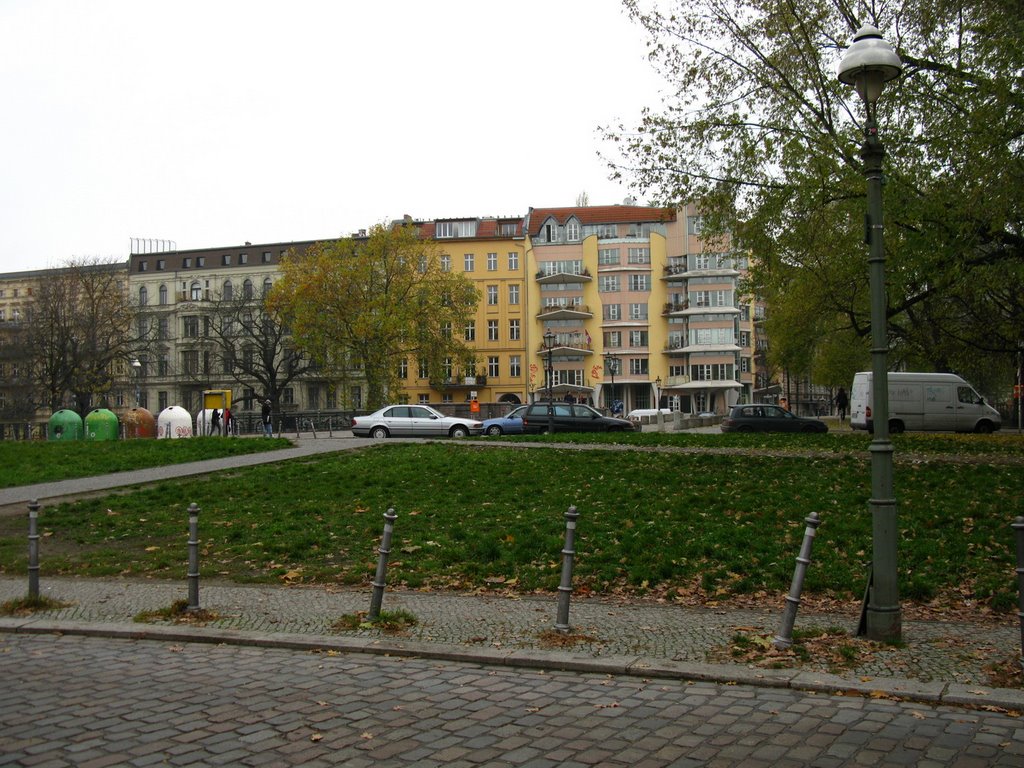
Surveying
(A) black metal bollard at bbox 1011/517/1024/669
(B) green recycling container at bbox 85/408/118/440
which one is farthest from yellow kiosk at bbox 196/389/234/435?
(A) black metal bollard at bbox 1011/517/1024/669

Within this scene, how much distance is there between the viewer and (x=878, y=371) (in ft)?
24.0

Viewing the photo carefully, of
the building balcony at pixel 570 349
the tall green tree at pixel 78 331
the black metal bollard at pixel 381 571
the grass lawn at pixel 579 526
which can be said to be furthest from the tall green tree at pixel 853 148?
the building balcony at pixel 570 349

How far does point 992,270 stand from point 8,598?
17.5m

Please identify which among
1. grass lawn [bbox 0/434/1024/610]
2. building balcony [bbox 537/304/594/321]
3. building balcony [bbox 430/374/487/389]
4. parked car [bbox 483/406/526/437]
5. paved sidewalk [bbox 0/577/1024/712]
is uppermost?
building balcony [bbox 537/304/594/321]

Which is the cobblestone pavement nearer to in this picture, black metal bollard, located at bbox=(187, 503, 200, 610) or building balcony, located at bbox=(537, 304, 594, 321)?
black metal bollard, located at bbox=(187, 503, 200, 610)

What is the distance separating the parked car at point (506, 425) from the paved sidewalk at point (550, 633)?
2868cm

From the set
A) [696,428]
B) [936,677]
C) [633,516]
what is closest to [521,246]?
[696,428]

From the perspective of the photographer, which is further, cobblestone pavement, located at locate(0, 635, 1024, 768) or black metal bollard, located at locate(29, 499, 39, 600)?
black metal bollard, located at locate(29, 499, 39, 600)

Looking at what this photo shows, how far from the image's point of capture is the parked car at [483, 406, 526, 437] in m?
38.4

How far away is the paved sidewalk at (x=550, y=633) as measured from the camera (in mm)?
6184

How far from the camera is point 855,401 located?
120 ft

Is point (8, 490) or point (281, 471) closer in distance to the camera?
point (8, 490)

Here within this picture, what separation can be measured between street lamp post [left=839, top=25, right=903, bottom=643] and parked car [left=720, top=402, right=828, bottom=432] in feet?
98.2

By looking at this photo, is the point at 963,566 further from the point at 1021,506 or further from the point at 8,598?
the point at 8,598
